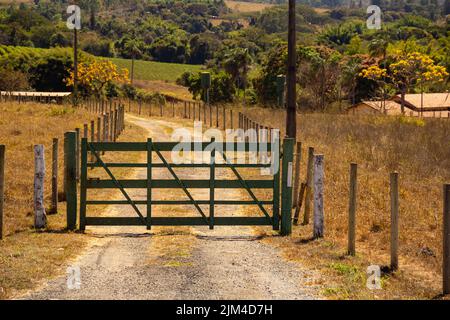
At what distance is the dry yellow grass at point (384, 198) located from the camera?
11820 millimetres

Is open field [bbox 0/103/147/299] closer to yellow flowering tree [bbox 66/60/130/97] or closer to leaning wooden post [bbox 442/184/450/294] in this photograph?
leaning wooden post [bbox 442/184/450/294]

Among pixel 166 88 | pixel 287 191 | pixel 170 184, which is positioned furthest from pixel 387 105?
pixel 170 184

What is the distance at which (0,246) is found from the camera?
12406mm

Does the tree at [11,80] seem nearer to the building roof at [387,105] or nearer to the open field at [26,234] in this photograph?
the building roof at [387,105]

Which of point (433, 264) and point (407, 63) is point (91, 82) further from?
point (433, 264)

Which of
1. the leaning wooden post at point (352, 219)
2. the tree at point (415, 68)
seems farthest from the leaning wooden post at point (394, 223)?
the tree at point (415, 68)

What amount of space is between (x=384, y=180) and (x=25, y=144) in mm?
13846

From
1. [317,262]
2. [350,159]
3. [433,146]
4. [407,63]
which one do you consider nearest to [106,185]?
[317,262]

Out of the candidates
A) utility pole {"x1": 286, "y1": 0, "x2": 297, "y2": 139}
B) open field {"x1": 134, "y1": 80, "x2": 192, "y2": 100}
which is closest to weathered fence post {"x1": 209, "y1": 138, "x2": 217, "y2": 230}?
utility pole {"x1": 286, "y1": 0, "x2": 297, "y2": 139}

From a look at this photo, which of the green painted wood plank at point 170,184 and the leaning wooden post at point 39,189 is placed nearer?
the leaning wooden post at point 39,189

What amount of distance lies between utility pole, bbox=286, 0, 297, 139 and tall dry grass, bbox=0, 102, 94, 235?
8397 mm
